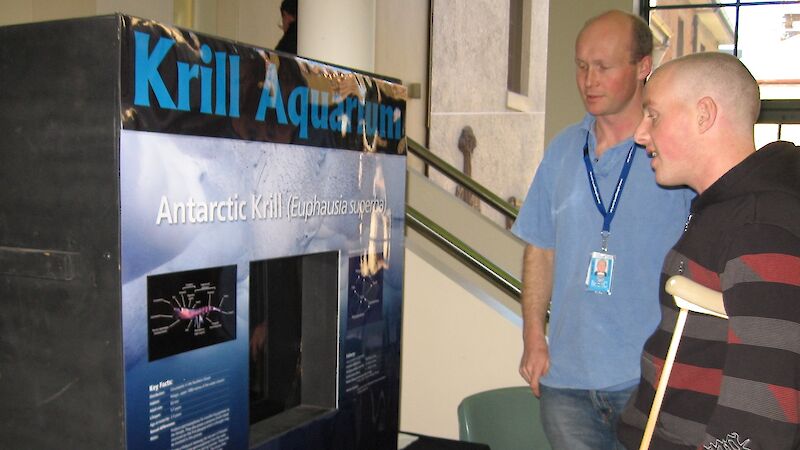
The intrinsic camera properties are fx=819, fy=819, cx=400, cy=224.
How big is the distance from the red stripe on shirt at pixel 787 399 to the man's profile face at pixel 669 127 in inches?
20.8

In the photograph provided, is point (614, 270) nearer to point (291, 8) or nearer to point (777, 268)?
point (777, 268)

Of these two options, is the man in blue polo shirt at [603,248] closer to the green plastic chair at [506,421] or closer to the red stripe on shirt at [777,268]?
the green plastic chair at [506,421]

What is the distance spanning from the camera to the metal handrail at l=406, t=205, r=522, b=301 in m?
3.85

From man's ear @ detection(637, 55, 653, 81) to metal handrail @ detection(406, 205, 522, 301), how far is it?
4.85ft

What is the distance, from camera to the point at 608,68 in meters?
2.50

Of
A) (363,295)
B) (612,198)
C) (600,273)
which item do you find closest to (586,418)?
(600,273)

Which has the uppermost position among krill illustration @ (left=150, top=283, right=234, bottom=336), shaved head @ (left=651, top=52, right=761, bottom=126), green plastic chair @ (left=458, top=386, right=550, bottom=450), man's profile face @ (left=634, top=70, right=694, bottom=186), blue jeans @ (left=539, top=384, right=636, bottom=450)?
shaved head @ (left=651, top=52, right=761, bottom=126)

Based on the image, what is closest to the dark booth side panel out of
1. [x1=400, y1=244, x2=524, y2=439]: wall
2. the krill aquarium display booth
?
the krill aquarium display booth

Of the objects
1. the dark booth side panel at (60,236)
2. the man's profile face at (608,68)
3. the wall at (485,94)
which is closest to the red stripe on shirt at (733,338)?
the dark booth side panel at (60,236)

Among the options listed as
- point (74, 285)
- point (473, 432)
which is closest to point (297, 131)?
point (74, 285)

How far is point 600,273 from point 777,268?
105 centimetres

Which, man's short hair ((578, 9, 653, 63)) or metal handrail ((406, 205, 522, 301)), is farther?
metal handrail ((406, 205, 522, 301))

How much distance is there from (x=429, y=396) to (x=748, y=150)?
8.50ft

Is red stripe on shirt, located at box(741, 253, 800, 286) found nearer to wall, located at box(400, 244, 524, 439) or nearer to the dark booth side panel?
the dark booth side panel
